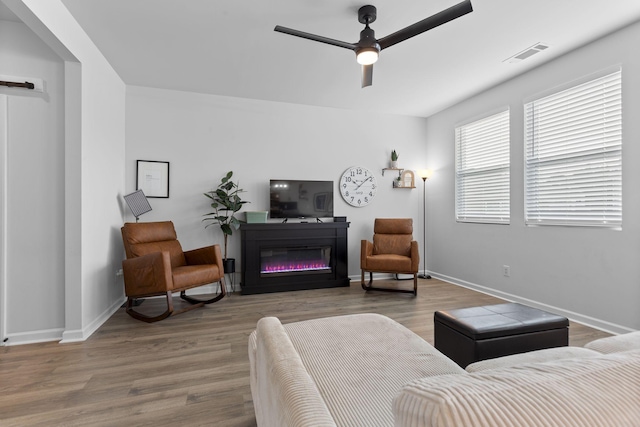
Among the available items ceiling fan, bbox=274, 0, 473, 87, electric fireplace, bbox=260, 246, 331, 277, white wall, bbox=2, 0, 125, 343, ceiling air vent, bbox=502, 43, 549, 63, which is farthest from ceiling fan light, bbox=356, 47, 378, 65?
electric fireplace, bbox=260, 246, 331, 277

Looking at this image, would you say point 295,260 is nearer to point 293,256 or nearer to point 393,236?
point 293,256

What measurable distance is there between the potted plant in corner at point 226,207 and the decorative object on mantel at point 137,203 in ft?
2.24

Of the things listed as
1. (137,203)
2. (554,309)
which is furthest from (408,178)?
(137,203)

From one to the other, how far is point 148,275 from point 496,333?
2.82 m

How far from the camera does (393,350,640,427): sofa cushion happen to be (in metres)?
0.39

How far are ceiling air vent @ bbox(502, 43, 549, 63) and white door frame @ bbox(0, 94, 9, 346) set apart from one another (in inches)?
177

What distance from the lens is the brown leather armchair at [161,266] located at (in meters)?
2.77

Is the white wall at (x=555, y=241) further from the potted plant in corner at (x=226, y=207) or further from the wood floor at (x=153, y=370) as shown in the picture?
the potted plant in corner at (x=226, y=207)

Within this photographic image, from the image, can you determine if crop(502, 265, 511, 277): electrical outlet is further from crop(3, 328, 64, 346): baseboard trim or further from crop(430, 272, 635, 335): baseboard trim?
crop(3, 328, 64, 346): baseboard trim

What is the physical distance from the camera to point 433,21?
1960 mm

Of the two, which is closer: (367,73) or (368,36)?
(368,36)

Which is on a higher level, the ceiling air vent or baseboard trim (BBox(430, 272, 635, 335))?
Result: the ceiling air vent

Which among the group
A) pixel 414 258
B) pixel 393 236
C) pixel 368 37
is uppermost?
pixel 368 37

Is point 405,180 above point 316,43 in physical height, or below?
below
